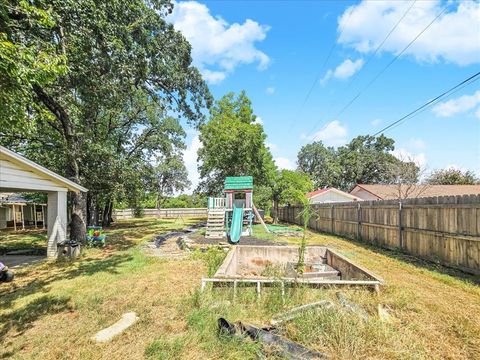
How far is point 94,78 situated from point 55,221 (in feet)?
15.9

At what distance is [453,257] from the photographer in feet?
21.1

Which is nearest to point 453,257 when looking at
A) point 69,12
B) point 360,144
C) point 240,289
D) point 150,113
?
point 240,289

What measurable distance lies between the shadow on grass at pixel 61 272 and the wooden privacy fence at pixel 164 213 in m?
24.9

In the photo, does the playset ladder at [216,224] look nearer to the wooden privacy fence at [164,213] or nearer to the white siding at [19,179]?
the white siding at [19,179]

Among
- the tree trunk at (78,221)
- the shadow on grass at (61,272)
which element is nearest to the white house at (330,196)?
the tree trunk at (78,221)

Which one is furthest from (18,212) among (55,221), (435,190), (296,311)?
(435,190)

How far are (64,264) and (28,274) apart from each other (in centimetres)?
101

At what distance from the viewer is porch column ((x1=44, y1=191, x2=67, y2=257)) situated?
8883 millimetres

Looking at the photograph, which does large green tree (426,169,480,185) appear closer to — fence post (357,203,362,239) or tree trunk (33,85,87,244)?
fence post (357,203,362,239)

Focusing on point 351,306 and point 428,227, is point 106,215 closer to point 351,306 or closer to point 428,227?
point 428,227

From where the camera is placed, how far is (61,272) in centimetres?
696

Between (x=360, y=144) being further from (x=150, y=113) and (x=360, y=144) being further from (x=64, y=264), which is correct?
(x=64, y=264)

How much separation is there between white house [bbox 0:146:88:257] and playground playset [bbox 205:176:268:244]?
630 centimetres

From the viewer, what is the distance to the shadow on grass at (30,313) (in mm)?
3883
